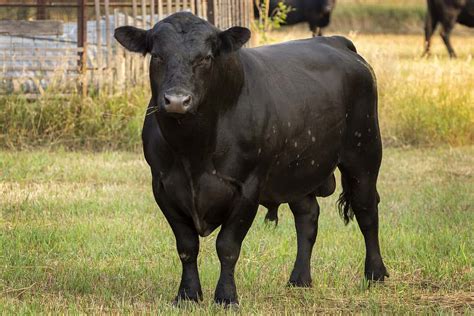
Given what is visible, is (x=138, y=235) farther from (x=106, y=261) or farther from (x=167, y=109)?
(x=167, y=109)

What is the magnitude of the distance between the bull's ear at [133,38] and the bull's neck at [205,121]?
41cm

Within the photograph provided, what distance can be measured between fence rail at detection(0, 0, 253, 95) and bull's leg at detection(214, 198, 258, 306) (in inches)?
287

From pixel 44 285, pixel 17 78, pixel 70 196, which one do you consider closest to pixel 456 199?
pixel 70 196

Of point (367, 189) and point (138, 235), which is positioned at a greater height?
point (367, 189)

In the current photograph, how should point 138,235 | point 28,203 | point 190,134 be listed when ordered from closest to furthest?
point 190,134, point 138,235, point 28,203

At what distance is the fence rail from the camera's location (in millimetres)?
13297

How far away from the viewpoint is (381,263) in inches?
283

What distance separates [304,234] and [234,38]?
1689 millimetres

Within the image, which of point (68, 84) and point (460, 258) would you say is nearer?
point (460, 258)

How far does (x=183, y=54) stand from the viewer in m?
5.73

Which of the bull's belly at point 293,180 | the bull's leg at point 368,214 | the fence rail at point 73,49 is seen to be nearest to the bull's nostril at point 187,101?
the bull's belly at point 293,180

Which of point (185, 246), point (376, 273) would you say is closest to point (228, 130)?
point (185, 246)

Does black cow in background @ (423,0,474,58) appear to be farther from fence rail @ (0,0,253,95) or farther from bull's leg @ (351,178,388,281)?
bull's leg @ (351,178,388,281)

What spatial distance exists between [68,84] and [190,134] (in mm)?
7629
